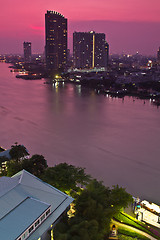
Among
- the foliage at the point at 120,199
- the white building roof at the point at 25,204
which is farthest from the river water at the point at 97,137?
the white building roof at the point at 25,204

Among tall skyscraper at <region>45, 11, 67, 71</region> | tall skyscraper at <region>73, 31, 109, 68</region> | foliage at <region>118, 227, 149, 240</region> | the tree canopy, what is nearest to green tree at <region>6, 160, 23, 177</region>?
the tree canopy

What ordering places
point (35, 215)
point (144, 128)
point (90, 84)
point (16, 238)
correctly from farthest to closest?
1. point (90, 84)
2. point (144, 128)
3. point (35, 215)
4. point (16, 238)

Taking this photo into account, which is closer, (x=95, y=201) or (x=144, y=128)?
(x=95, y=201)

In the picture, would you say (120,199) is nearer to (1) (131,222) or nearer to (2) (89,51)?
(1) (131,222)

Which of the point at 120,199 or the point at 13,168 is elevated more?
the point at 13,168

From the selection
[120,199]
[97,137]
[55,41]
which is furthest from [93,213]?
[55,41]

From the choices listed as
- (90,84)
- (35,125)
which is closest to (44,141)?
(35,125)

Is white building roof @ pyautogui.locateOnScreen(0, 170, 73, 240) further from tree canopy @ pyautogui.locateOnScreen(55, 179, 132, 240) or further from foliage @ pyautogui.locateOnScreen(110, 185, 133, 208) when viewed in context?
foliage @ pyautogui.locateOnScreen(110, 185, 133, 208)

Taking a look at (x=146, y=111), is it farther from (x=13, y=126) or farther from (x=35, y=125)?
(x=13, y=126)
